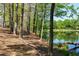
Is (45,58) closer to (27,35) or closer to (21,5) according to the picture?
(27,35)

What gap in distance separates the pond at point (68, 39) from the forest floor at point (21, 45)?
0.35 ft

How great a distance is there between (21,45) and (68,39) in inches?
19.9

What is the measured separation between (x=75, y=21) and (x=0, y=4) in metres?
0.82

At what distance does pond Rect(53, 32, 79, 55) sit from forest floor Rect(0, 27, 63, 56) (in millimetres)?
108

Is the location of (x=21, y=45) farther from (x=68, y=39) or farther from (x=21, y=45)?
(x=68, y=39)

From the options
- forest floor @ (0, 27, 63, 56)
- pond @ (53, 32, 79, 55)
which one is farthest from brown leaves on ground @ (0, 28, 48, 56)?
pond @ (53, 32, 79, 55)

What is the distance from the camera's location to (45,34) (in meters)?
4.64

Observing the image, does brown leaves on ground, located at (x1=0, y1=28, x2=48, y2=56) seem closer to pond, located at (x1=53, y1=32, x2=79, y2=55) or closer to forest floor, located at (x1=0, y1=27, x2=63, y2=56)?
forest floor, located at (x1=0, y1=27, x2=63, y2=56)

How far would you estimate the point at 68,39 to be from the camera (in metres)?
4.59

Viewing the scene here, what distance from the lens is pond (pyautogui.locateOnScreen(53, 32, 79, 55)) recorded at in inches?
181

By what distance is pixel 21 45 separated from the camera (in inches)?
182

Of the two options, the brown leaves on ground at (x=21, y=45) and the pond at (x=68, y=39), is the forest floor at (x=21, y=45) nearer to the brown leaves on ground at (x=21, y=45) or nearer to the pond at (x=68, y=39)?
the brown leaves on ground at (x=21, y=45)

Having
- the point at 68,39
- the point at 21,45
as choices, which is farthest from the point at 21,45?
the point at 68,39

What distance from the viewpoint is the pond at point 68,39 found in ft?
15.0
